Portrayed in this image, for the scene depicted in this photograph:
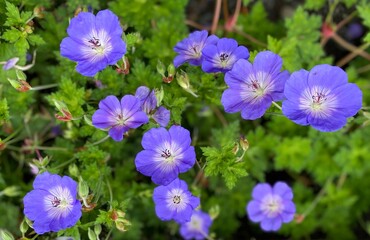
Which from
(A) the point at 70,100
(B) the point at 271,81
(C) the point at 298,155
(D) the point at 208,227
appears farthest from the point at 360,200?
(A) the point at 70,100

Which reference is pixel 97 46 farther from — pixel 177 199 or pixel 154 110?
pixel 177 199

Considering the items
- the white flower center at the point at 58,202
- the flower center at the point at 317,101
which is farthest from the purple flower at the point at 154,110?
the flower center at the point at 317,101

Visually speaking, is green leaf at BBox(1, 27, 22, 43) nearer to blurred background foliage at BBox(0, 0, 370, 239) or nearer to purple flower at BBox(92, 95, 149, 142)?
blurred background foliage at BBox(0, 0, 370, 239)

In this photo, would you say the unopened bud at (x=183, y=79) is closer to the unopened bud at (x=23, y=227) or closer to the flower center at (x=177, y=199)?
the flower center at (x=177, y=199)

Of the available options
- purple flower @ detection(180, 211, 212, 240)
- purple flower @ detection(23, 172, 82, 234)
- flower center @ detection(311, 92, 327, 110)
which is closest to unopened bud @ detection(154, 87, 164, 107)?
purple flower @ detection(23, 172, 82, 234)

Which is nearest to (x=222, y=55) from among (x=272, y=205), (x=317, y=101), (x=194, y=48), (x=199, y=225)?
(x=194, y=48)
